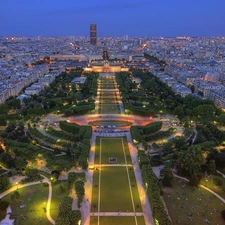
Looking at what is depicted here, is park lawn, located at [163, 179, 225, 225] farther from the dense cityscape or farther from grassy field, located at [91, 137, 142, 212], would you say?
grassy field, located at [91, 137, 142, 212]

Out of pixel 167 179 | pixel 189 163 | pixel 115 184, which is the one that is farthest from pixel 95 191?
pixel 189 163

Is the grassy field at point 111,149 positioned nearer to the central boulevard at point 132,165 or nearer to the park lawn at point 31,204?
the central boulevard at point 132,165

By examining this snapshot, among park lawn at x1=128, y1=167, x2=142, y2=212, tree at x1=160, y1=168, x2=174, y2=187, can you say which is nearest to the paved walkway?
park lawn at x1=128, y1=167, x2=142, y2=212

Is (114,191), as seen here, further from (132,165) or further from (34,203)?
(34,203)

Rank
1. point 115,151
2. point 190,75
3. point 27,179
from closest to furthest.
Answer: point 27,179 < point 115,151 < point 190,75

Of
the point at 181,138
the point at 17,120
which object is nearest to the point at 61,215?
the point at 181,138

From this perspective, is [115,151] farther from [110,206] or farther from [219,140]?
[219,140]
